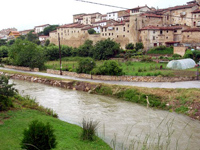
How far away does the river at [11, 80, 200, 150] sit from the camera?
37.9 ft

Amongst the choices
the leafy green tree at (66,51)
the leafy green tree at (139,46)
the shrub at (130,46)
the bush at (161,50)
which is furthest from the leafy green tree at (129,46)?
the leafy green tree at (66,51)

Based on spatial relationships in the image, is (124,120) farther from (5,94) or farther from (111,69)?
(111,69)

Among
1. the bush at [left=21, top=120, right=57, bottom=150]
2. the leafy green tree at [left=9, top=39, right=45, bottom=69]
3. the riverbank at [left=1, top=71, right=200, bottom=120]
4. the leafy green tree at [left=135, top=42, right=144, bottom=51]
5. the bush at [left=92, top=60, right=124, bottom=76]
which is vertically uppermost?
the leafy green tree at [left=135, top=42, right=144, bottom=51]

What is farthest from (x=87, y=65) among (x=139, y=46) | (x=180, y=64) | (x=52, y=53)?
(x=52, y=53)

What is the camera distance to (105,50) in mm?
42031

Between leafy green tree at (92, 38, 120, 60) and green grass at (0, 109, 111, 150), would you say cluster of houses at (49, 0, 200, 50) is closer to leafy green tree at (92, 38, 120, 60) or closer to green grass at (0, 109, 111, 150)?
leafy green tree at (92, 38, 120, 60)

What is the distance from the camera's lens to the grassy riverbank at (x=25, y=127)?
997 cm

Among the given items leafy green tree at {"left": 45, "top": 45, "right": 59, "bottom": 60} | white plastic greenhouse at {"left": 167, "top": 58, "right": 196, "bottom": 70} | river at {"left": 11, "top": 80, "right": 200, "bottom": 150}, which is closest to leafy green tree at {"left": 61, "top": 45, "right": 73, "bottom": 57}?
leafy green tree at {"left": 45, "top": 45, "right": 59, "bottom": 60}

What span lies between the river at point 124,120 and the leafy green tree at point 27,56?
624 inches

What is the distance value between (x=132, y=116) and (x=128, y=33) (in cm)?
3269

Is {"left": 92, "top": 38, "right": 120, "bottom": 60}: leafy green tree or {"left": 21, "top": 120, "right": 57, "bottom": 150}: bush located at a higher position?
{"left": 92, "top": 38, "right": 120, "bottom": 60}: leafy green tree

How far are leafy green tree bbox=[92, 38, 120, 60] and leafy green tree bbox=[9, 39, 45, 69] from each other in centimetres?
995

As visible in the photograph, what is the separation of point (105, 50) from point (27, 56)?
13553mm

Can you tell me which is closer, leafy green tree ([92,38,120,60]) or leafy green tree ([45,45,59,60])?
leafy green tree ([92,38,120,60])
